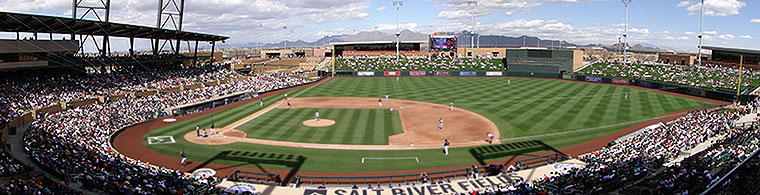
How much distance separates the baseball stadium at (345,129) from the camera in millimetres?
16203

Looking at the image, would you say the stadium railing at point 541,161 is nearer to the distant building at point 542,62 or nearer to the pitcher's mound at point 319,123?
the pitcher's mound at point 319,123

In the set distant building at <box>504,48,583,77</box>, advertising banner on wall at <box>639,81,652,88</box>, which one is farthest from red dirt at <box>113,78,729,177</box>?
distant building at <box>504,48,583,77</box>

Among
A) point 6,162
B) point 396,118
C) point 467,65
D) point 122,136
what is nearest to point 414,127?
point 396,118

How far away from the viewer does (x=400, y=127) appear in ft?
105

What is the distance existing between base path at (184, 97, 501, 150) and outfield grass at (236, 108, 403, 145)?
32.4 inches

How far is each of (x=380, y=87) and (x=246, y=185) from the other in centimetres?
4343

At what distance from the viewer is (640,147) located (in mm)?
21188

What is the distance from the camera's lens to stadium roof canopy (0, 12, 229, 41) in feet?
100

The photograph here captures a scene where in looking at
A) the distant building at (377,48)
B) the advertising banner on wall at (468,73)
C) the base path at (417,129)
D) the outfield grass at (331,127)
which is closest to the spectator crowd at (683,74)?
the advertising banner on wall at (468,73)

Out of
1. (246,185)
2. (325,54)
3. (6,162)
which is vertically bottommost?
(246,185)

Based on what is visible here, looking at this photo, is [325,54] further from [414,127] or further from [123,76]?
A: [414,127]

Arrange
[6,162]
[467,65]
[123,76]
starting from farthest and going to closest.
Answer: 1. [467,65]
2. [123,76]
3. [6,162]

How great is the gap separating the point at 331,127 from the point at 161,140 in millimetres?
11459

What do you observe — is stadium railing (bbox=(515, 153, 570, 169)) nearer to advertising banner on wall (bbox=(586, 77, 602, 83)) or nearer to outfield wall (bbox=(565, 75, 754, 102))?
outfield wall (bbox=(565, 75, 754, 102))
